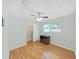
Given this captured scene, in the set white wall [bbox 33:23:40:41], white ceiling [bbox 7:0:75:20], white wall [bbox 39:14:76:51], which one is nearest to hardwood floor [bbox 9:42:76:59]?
white wall [bbox 39:14:76:51]

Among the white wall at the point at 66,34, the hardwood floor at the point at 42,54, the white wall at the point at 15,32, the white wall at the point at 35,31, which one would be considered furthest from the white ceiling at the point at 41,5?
the white wall at the point at 35,31

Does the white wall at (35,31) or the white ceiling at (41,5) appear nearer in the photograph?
the white ceiling at (41,5)

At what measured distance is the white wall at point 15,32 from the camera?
4.27 metres

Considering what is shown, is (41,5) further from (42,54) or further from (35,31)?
(35,31)

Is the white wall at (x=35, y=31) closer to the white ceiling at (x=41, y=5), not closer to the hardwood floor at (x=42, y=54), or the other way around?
the hardwood floor at (x=42, y=54)

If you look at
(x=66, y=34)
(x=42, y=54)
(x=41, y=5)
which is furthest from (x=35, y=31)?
(x=41, y=5)

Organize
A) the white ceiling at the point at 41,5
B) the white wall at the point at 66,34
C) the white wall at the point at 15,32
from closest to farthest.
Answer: the white ceiling at the point at 41,5, the white wall at the point at 66,34, the white wall at the point at 15,32

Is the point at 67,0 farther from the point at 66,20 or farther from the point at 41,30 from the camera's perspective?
the point at 41,30

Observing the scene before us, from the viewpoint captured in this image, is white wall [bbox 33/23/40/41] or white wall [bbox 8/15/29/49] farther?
white wall [bbox 33/23/40/41]

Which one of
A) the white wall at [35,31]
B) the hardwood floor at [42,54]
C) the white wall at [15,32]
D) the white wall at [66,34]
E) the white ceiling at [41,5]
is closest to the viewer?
the white ceiling at [41,5]

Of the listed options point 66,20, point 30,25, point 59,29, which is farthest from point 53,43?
point 30,25

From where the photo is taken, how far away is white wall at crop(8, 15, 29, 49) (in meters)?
4.27

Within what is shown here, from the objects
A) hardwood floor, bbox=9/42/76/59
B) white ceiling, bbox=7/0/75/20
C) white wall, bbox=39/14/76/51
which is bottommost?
hardwood floor, bbox=9/42/76/59

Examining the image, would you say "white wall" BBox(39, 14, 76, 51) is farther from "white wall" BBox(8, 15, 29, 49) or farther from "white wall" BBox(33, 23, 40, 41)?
"white wall" BBox(8, 15, 29, 49)
